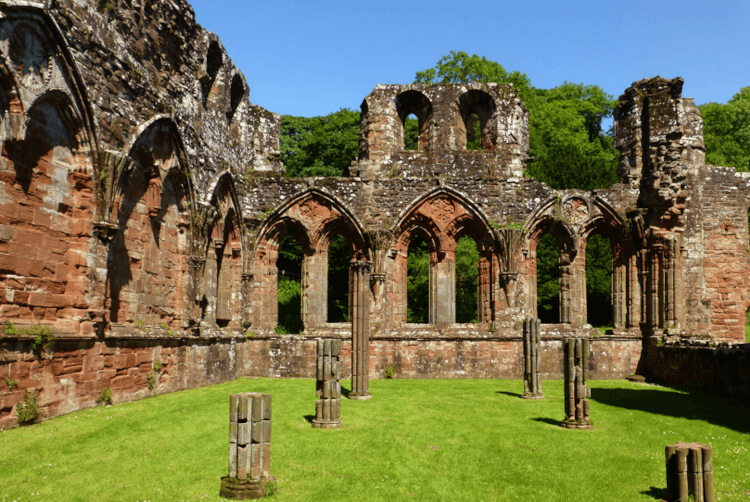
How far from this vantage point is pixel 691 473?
5.15m

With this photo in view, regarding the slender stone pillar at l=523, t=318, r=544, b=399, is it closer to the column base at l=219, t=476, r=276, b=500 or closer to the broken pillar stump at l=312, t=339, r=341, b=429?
the broken pillar stump at l=312, t=339, r=341, b=429

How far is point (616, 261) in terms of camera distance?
15867mm

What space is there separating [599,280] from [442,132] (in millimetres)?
9586

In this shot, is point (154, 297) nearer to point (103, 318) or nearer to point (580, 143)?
point (103, 318)

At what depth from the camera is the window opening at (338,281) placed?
2281 cm

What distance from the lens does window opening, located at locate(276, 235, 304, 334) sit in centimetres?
2230

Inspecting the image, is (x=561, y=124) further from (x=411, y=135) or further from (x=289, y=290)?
(x=289, y=290)

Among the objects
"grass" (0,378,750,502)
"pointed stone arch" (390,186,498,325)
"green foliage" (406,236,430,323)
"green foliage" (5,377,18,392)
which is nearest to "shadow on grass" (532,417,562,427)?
"grass" (0,378,750,502)

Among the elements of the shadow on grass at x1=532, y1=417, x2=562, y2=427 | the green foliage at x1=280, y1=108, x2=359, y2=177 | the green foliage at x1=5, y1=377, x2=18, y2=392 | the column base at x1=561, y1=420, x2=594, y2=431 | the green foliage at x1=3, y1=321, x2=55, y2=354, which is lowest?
the shadow on grass at x1=532, y1=417, x2=562, y2=427

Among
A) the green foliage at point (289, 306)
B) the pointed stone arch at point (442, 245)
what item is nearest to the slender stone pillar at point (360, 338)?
the pointed stone arch at point (442, 245)

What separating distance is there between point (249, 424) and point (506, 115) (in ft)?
42.0

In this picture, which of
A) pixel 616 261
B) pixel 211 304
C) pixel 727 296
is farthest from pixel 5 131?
pixel 727 296

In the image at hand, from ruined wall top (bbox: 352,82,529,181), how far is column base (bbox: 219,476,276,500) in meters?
11.2

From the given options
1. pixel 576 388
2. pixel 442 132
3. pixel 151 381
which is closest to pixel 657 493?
pixel 576 388
